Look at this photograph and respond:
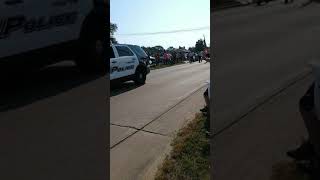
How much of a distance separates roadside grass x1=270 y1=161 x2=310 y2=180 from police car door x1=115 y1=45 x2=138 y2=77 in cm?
948

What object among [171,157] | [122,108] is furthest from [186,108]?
[171,157]

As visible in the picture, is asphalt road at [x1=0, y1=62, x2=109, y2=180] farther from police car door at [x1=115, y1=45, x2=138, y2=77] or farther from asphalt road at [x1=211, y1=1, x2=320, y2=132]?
police car door at [x1=115, y1=45, x2=138, y2=77]

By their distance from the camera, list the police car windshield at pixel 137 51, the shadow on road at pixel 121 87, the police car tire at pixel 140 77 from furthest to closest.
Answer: the police car windshield at pixel 137 51 < the police car tire at pixel 140 77 < the shadow on road at pixel 121 87

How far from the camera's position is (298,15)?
4.44 m

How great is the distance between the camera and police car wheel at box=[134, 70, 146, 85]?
47.8 ft

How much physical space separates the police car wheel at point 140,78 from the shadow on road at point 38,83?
9693mm

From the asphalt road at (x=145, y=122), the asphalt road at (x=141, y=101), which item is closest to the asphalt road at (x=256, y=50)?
the asphalt road at (x=145, y=122)

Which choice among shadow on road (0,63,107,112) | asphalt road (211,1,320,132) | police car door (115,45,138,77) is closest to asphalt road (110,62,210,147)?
police car door (115,45,138,77)

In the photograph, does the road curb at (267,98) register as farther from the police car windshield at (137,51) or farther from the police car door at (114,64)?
the police car windshield at (137,51)

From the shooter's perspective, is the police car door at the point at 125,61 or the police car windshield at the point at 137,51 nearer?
the police car door at the point at 125,61

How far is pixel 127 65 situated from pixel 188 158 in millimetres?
7963

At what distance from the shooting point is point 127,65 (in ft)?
45.9

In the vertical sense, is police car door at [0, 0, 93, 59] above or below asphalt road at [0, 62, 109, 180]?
above

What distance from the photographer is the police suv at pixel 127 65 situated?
520 inches
